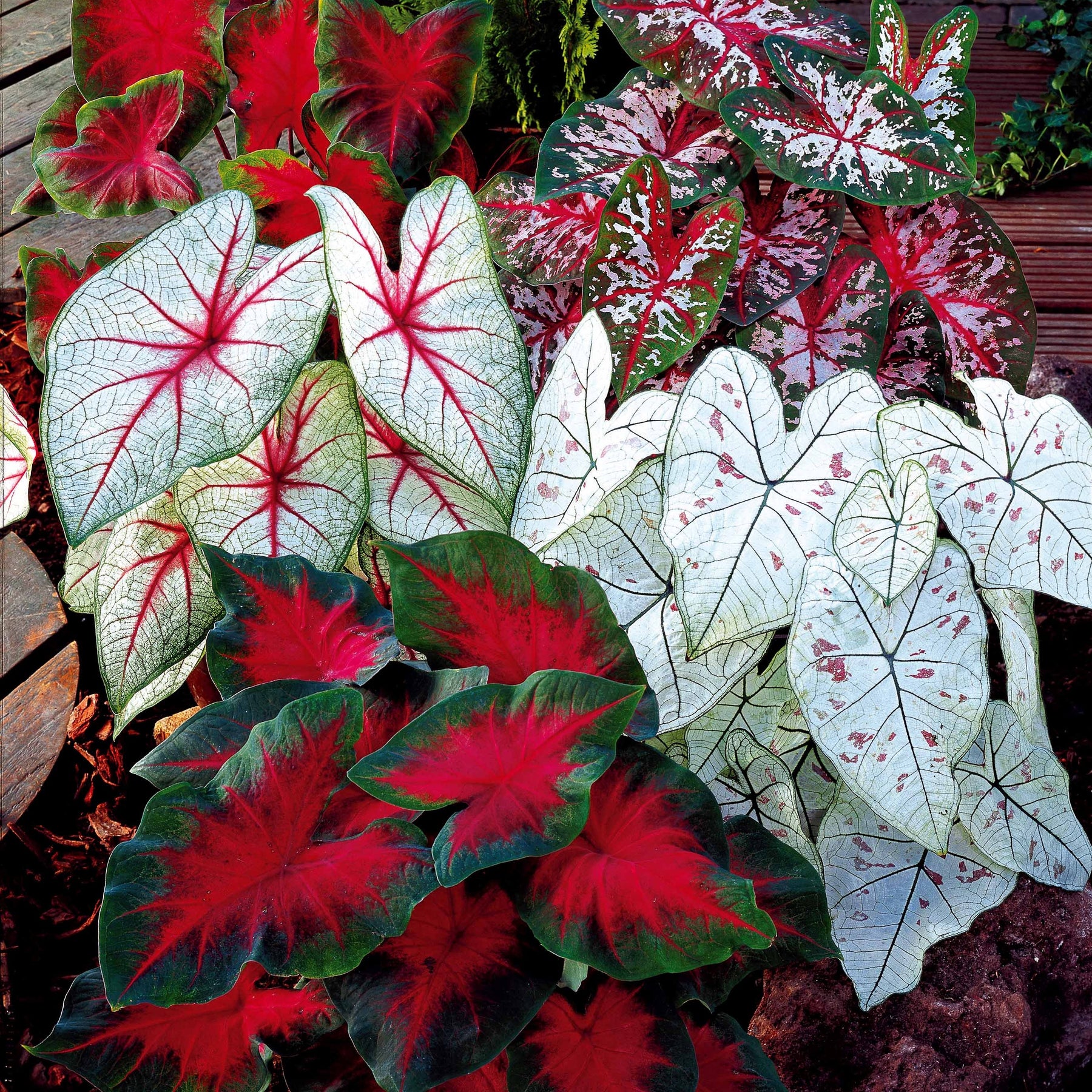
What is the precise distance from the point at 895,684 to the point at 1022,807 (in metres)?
0.32

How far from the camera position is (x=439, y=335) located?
92 cm

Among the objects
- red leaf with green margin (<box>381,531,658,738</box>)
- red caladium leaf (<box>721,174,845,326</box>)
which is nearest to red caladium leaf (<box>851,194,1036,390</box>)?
red caladium leaf (<box>721,174,845,326</box>)

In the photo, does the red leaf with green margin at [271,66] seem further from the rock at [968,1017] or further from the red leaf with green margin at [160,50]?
the rock at [968,1017]

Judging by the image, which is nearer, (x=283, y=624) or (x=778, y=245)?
(x=283, y=624)

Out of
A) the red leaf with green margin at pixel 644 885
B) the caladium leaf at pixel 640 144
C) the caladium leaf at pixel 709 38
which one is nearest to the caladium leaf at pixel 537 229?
the caladium leaf at pixel 640 144

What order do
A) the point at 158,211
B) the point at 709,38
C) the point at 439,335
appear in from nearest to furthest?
the point at 439,335, the point at 709,38, the point at 158,211

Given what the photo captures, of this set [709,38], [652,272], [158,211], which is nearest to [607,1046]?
[652,272]

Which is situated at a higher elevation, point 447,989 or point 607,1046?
point 447,989

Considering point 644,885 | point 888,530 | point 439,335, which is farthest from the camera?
point 439,335

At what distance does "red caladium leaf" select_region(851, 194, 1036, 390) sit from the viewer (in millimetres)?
1169

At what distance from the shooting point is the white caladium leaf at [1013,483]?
0.81 m

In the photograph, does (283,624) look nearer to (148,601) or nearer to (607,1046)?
(148,601)

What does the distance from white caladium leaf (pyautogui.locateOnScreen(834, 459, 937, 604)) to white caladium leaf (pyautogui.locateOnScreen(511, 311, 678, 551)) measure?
0.19 m

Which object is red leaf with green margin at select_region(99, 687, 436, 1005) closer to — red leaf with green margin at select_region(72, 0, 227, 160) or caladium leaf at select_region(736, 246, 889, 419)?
caladium leaf at select_region(736, 246, 889, 419)
